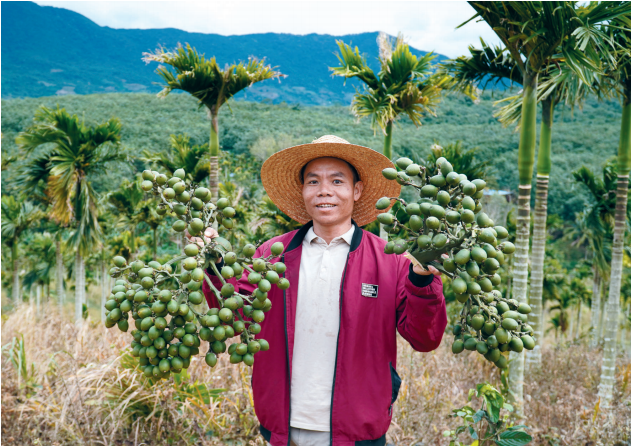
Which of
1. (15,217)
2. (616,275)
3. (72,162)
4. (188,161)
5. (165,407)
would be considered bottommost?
(165,407)

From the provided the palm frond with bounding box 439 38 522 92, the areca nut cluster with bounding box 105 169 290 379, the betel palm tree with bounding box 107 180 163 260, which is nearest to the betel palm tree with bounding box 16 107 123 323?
the betel palm tree with bounding box 107 180 163 260

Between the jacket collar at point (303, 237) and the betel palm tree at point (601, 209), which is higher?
the betel palm tree at point (601, 209)

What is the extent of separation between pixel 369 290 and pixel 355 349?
0.27 meters

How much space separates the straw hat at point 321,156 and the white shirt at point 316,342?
483 mm

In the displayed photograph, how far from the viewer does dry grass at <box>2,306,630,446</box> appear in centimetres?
345

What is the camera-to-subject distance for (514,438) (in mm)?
2275

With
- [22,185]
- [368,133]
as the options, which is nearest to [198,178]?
[22,185]

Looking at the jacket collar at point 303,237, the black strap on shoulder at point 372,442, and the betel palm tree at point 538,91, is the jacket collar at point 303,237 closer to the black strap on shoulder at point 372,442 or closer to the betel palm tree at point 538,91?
the black strap on shoulder at point 372,442

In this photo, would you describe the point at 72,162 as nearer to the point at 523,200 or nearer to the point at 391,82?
the point at 391,82

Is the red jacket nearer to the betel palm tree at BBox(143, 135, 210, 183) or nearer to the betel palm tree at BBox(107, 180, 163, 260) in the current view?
the betel palm tree at BBox(143, 135, 210, 183)

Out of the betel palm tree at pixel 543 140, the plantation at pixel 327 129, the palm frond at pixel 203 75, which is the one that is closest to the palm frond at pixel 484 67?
the betel palm tree at pixel 543 140

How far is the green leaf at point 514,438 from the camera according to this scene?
2248 millimetres

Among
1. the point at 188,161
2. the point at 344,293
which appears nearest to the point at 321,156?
the point at 344,293

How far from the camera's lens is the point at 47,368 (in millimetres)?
4586
